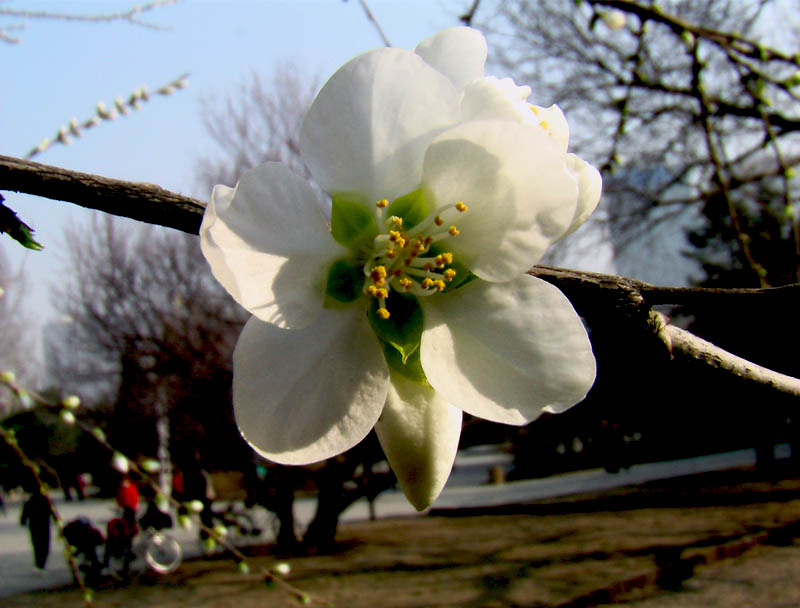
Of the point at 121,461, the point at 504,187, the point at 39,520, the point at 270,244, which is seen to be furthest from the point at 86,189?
the point at 121,461

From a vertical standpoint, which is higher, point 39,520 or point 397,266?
point 397,266

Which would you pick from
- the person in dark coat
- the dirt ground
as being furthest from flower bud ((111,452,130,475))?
the dirt ground

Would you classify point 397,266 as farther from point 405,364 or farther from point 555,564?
point 555,564

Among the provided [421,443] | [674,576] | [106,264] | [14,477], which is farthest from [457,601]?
[106,264]

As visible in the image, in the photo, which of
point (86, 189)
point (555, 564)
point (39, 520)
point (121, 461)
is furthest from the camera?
point (555, 564)

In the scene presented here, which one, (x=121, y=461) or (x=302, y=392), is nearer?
(x=302, y=392)

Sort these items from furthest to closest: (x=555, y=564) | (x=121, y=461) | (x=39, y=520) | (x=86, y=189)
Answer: (x=555, y=564), (x=121, y=461), (x=39, y=520), (x=86, y=189)

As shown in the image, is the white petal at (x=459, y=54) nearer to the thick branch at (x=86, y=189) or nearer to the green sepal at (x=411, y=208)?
the green sepal at (x=411, y=208)
